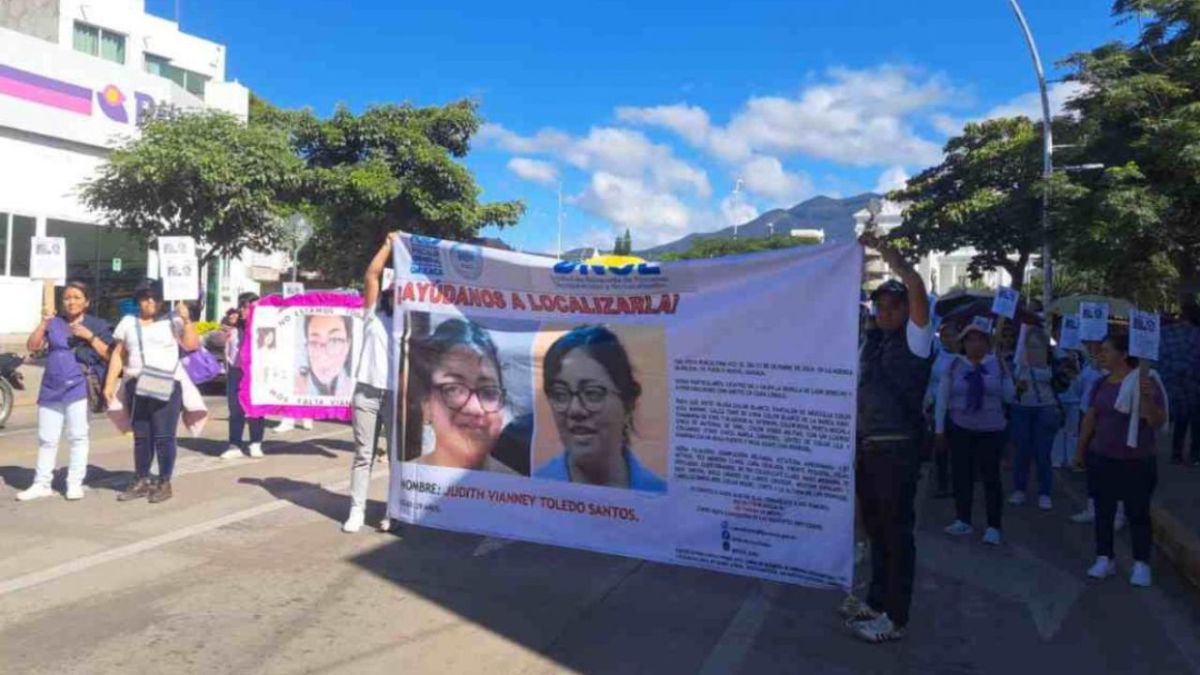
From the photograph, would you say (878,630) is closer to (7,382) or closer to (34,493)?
(34,493)

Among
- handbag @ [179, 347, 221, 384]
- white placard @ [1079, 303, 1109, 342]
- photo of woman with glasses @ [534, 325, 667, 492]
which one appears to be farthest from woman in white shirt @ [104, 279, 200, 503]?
white placard @ [1079, 303, 1109, 342]

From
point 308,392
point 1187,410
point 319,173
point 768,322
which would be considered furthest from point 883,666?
point 319,173

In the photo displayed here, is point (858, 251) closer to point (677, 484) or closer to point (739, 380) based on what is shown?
point (739, 380)

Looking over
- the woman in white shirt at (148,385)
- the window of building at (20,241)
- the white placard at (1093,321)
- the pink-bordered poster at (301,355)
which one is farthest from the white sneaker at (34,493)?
the window of building at (20,241)

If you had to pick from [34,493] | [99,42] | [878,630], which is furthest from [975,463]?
[99,42]

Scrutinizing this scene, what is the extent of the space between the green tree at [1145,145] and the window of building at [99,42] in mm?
30868

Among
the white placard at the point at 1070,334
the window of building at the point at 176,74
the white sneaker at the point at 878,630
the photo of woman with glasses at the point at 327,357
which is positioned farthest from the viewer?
the window of building at the point at 176,74

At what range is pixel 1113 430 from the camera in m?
Result: 6.33

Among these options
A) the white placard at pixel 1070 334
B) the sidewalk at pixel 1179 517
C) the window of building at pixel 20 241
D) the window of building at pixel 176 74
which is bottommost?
the sidewalk at pixel 1179 517

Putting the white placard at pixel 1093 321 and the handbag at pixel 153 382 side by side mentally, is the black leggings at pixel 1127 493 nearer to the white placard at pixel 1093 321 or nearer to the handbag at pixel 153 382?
the white placard at pixel 1093 321

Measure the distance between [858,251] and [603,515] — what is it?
2055mm

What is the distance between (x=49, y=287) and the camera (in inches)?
335

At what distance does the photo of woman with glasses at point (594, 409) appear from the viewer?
5562 mm

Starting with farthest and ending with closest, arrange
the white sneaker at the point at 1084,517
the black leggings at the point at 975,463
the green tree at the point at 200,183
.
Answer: the green tree at the point at 200,183
the white sneaker at the point at 1084,517
the black leggings at the point at 975,463
